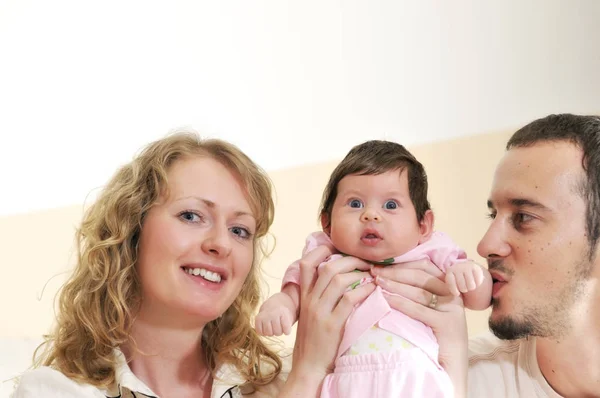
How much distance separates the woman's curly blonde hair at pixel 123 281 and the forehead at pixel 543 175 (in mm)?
625

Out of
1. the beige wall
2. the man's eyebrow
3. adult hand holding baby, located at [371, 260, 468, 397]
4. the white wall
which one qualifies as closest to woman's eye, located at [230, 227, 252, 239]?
adult hand holding baby, located at [371, 260, 468, 397]

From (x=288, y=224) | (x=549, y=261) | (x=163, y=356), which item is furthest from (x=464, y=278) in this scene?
(x=288, y=224)

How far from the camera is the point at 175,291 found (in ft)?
5.54

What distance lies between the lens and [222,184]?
1.81m

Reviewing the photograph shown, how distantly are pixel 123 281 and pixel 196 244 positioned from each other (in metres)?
0.22

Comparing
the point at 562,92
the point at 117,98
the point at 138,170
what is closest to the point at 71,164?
the point at 117,98

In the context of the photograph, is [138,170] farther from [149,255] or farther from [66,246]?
[66,246]

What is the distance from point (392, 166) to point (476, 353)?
572mm

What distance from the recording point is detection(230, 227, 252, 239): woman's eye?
1.82 metres

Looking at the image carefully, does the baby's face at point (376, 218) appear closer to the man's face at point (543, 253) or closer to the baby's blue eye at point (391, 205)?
the baby's blue eye at point (391, 205)

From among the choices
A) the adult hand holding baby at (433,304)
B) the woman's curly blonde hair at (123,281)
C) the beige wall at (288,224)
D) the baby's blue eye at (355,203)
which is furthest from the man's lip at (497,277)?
the beige wall at (288,224)

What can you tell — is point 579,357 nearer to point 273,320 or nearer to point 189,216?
point 273,320

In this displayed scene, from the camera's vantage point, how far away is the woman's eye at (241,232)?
182 centimetres

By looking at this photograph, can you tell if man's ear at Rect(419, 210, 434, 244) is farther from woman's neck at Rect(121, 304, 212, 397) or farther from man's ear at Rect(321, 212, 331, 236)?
woman's neck at Rect(121, 304, 212, 397)
